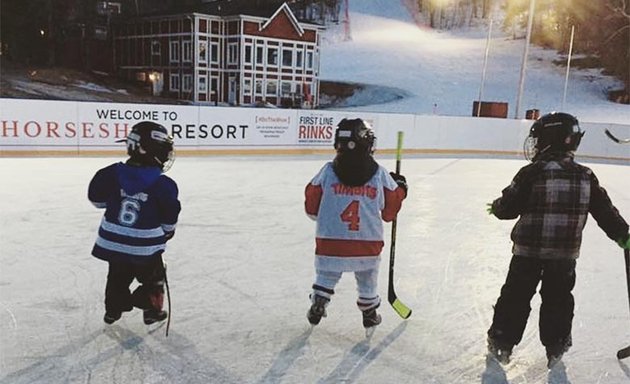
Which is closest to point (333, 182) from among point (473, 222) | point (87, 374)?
point (87, 374)

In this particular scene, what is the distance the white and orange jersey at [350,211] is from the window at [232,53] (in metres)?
12.0

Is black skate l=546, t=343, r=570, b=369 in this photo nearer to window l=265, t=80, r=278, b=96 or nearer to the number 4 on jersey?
the number 4 on jersey

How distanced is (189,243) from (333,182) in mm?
2071

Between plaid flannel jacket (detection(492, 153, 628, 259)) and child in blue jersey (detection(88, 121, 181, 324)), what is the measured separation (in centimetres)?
139

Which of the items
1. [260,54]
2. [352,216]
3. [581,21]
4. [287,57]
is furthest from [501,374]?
[581,21]

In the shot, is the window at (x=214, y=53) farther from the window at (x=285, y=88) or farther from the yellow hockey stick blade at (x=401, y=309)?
the yellow hockey stick blade at (x=401, y=309)

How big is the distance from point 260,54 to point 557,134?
12688 mm

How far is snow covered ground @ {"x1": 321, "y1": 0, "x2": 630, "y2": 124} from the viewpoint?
57.7 feet

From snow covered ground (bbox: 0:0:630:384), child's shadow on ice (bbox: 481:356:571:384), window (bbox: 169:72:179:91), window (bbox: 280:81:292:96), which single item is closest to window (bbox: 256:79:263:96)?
window (bbox: 280:81:292:96)

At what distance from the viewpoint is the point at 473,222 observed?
17.7 ft

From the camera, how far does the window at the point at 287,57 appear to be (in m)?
14.6

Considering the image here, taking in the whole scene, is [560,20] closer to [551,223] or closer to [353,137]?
[551,223]

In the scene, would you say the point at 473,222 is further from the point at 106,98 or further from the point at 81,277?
the point at 106,98

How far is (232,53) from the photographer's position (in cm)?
1386
